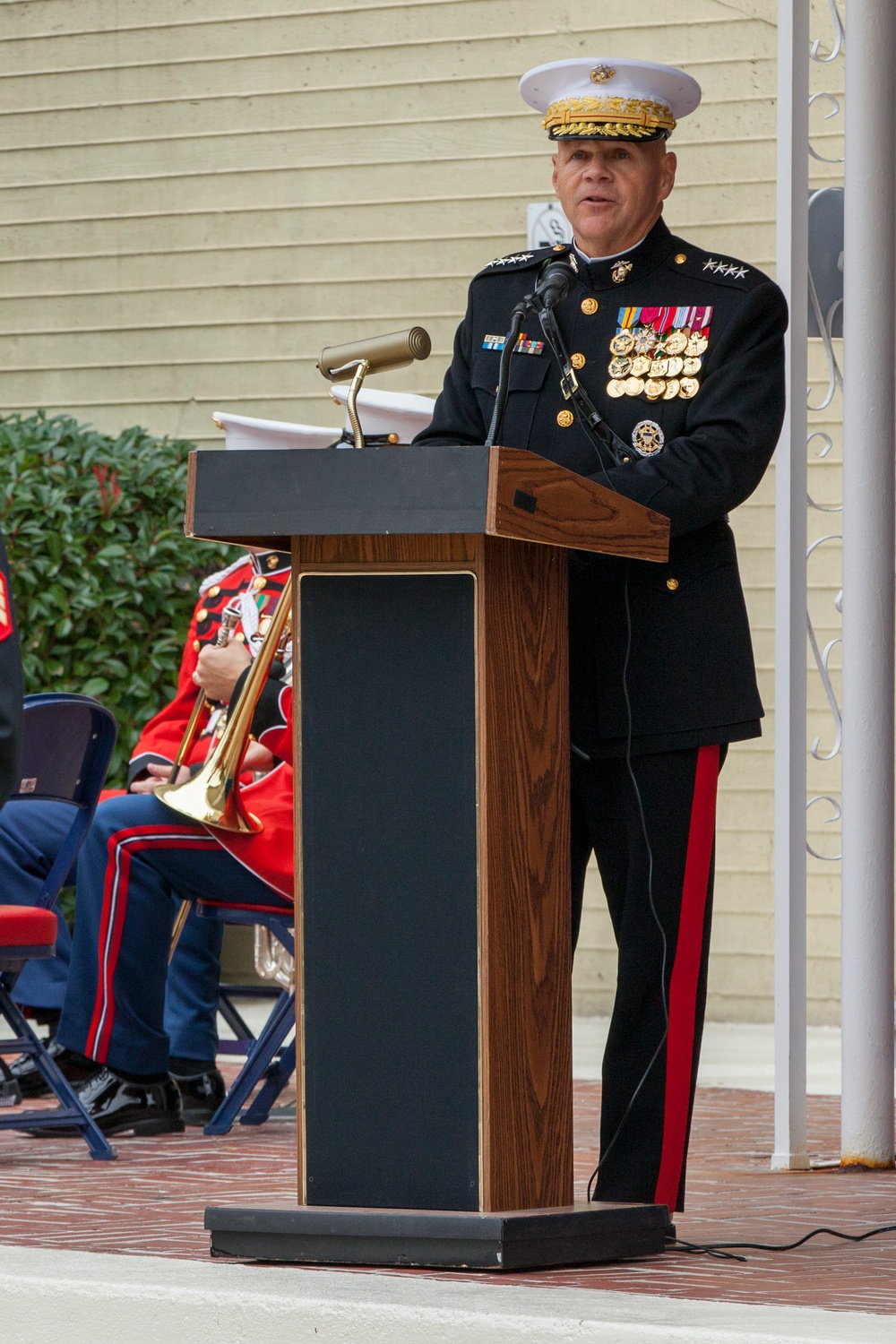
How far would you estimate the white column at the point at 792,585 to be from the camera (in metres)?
5.10

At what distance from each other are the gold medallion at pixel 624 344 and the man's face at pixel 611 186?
0.54 ft

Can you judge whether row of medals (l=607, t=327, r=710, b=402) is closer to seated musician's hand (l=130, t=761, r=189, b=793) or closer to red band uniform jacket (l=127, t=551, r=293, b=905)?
red band uniform jacket (l=127, t=551, r=293, b=905)

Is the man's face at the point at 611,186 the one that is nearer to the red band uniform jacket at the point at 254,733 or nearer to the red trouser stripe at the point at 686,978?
the red trouser stripe at the point at 686,978

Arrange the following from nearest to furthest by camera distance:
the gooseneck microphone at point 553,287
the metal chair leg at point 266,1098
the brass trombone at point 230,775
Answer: the gooseneck microphone at point 553,287
the brass trombone at point 230,775
the metal chair leg at point 266,1098

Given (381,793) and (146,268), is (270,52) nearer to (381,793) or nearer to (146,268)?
(146,268)

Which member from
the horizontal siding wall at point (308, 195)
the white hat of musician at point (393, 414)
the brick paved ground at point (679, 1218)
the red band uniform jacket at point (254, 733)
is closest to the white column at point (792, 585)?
the brick paved ground at point (679, 1218)

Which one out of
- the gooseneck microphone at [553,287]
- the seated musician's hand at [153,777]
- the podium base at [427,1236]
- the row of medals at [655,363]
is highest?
the gooseneck microphone at [553,287]

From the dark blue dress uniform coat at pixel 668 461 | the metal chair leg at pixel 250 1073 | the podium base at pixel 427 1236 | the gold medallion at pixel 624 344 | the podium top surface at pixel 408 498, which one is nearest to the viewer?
the podium top surface at pixel 408 498

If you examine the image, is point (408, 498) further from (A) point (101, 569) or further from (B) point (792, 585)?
(A) point (101, 569)

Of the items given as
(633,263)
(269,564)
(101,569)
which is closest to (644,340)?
(633,263)

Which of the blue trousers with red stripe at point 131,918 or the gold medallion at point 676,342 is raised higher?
the gold medallion at point 676,342

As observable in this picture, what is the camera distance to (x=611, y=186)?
380 cm

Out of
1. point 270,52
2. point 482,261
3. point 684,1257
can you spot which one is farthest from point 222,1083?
point 270,52

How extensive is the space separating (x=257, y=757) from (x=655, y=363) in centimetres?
234
